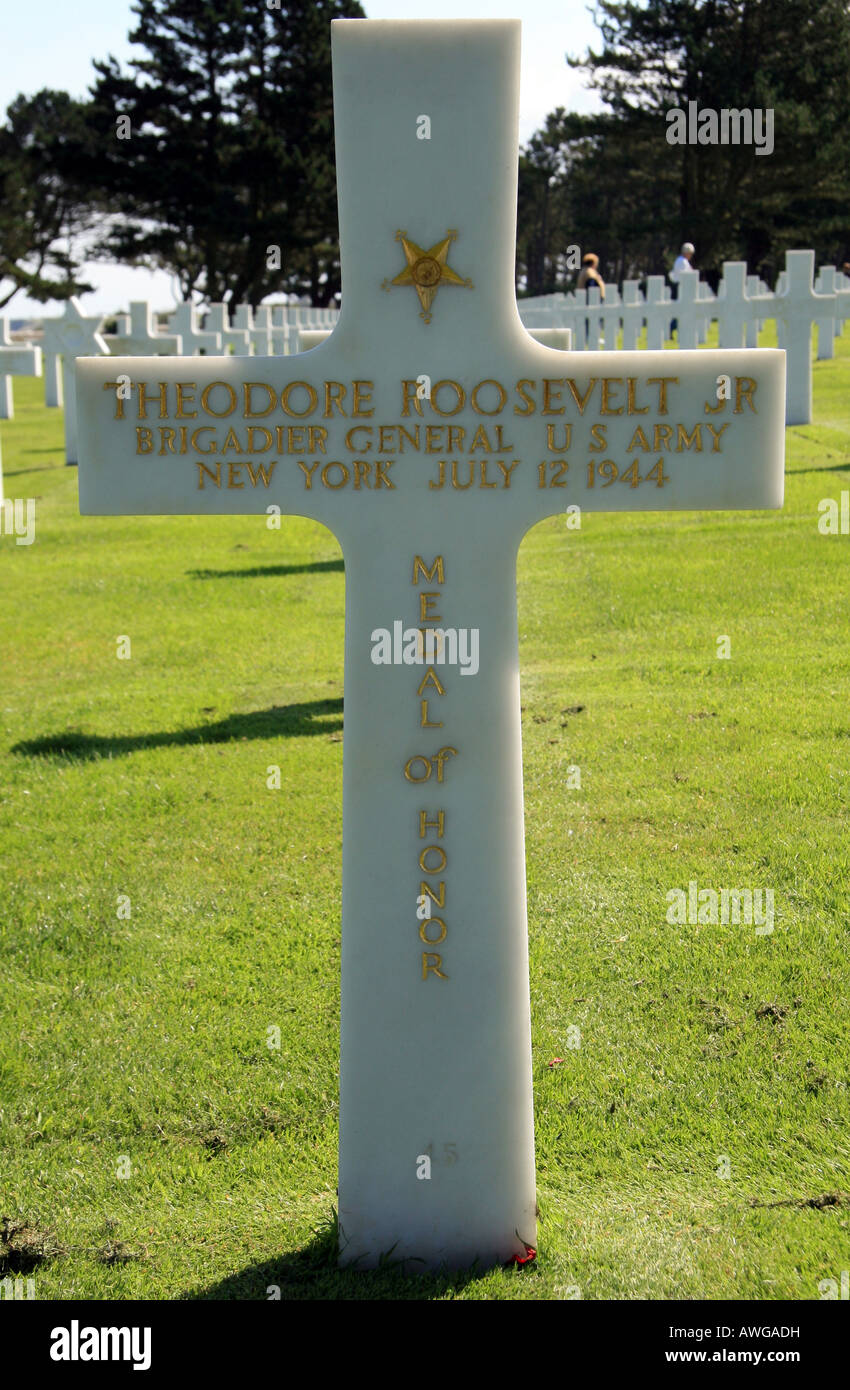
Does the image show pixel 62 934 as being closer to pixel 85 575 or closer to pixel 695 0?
pixel 85 575

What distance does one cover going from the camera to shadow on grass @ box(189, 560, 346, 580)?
1147 cm

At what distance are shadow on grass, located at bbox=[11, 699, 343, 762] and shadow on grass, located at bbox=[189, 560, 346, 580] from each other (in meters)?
3.99

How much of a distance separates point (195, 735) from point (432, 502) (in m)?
4.47

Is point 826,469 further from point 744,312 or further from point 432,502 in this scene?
point 432,502

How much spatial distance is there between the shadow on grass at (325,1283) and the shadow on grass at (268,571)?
8.39 meters

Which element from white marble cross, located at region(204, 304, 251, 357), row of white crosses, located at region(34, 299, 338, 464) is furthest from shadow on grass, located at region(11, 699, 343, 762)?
white marble cross, located at region(204, 304, 251, 357)

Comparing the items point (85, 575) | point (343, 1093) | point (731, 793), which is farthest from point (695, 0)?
point (343, 1093)

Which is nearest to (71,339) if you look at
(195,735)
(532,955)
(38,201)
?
(195,735)

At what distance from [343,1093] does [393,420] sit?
153 centimetres

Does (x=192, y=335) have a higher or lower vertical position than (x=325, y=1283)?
higher

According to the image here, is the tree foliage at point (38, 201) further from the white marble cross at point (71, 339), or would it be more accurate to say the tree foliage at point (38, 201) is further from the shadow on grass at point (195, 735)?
the shadow on grass at point (195, 735)

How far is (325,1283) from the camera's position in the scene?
323cm

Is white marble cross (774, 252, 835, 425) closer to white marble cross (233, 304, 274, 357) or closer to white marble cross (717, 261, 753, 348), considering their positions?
white marble cross (717, 261, 753, 348)

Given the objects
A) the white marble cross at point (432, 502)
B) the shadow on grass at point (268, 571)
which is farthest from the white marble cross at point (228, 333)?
the white marble cross at point (432, 502)
